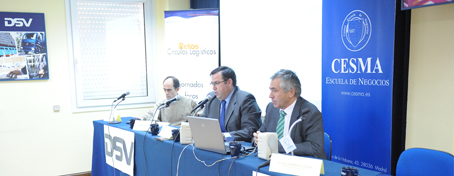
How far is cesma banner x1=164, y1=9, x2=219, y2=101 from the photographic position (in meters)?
4.33

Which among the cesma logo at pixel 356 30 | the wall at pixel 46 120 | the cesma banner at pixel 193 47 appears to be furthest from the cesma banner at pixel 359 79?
the wall at pixel 46 120

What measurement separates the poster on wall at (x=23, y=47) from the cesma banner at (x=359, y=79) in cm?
315

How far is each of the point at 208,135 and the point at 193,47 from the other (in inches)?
92.6

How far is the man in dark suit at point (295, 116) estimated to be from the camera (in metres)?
2.14

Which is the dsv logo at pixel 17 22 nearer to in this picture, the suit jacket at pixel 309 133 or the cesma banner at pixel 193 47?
the cesma banner at pixel 193 47

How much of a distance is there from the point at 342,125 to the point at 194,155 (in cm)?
130

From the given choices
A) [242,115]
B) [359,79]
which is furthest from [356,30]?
[242,115]

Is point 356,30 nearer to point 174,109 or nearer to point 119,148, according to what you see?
point 174,109

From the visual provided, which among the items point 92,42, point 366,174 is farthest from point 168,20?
point 366,174

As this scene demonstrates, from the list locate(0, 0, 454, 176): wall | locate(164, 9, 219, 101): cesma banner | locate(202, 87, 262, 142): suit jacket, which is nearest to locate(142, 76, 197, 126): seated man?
locate(164, 9, 219, 101): cesma banner

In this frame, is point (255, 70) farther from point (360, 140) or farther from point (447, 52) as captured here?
point (447, 52)

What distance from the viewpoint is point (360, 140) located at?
2760 millimetres

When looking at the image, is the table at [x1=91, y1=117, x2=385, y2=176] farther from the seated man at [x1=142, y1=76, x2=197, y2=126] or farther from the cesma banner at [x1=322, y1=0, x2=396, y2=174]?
the cesma banner at [x1=322, y1=0, x2=396, y2=174]

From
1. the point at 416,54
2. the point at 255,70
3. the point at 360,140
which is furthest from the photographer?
the point at 255,70
